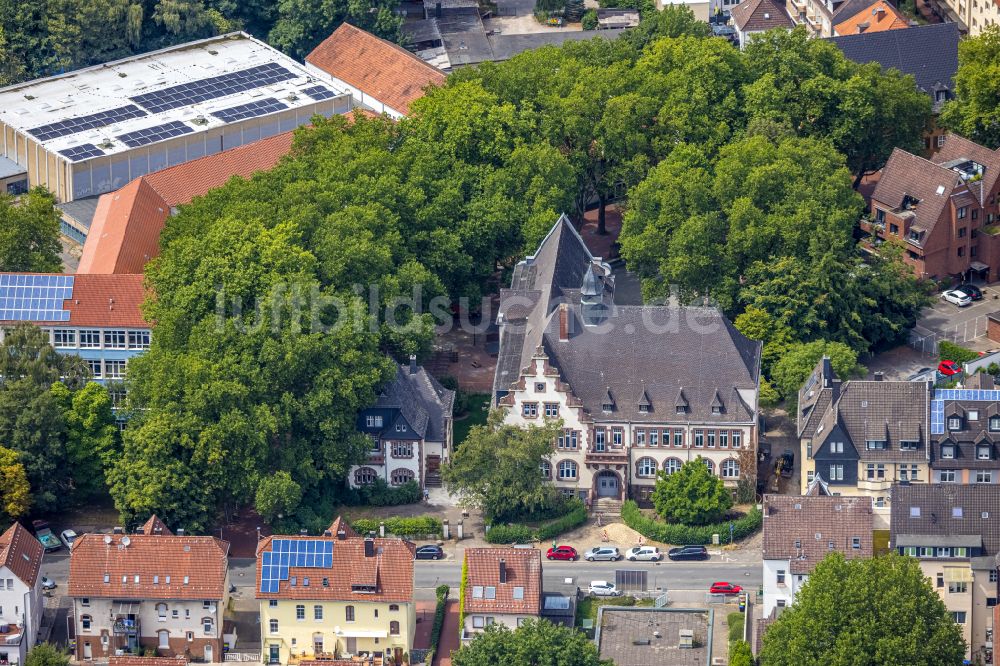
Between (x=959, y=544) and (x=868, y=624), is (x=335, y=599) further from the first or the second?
(x=959, y=544)

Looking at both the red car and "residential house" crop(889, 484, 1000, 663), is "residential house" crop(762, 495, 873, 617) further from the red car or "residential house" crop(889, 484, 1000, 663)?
the red car

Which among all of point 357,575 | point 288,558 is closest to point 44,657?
point 288,558

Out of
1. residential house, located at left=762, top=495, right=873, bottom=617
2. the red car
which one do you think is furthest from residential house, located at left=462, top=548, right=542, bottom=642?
residential house, located at left=762, top=495, right=873, bottom=617

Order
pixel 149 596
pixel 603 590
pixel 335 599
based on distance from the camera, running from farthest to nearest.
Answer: pixel 603 590 < pixel 149 596 < pixel 335 599

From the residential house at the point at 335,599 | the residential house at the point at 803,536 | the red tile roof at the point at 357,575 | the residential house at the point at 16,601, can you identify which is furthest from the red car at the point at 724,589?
the residential house at the point at 16,601

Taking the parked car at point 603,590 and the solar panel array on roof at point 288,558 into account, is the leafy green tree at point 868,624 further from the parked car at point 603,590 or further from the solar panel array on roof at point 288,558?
the solar panel array on roof at point 288,558

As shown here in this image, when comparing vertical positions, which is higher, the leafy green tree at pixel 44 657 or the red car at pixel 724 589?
the red car at pixel 724 589
